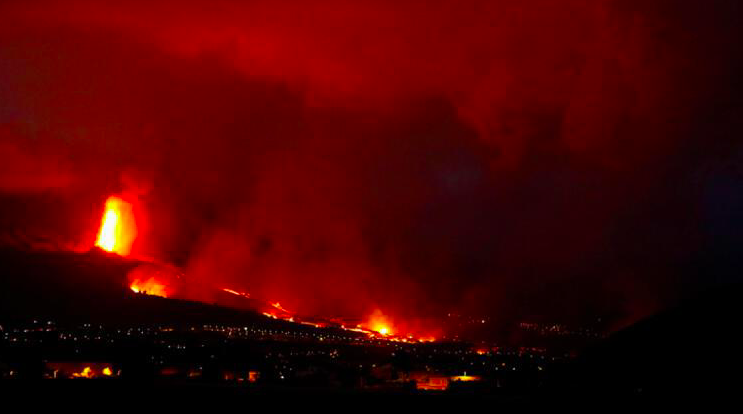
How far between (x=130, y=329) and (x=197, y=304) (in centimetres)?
1917

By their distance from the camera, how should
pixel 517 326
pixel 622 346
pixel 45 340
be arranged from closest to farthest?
pixel 622 346 → pixel 45 340 → pixel 517 326

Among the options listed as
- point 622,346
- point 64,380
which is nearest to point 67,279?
point 64,380

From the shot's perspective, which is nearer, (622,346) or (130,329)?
(622,346)

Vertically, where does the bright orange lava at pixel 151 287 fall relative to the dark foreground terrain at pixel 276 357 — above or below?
above

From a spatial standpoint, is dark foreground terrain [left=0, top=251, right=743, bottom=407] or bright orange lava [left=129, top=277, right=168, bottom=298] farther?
bright orange lava [left=129, top=277, right=168, bottom=298]

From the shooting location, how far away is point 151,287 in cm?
10469

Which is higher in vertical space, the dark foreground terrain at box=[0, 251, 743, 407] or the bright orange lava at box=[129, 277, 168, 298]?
the bright orange lava at box=[129, 277, 168, 298]

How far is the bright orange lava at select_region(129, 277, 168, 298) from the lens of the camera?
100450mm

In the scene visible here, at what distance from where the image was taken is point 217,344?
208ft

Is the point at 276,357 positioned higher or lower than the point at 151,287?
lower

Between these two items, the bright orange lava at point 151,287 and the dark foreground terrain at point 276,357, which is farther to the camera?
the bright orange lava at point 151,287

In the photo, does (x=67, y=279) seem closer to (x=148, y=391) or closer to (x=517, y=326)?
(x=517, y=326)

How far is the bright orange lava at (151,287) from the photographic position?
10045 cm

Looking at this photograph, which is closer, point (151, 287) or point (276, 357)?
point (276, 357)
